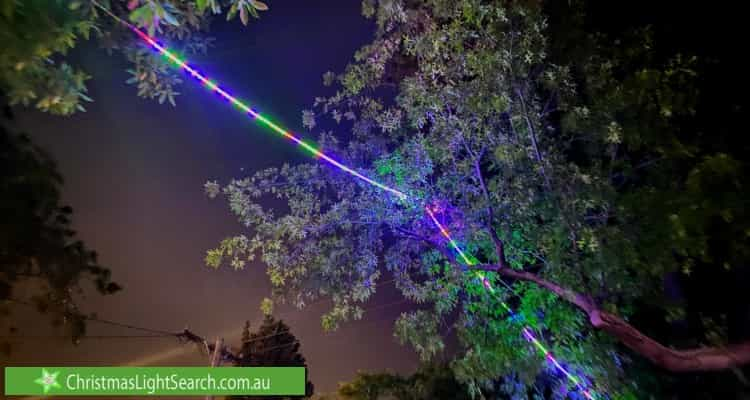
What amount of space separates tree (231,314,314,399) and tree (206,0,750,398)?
52.1 ft

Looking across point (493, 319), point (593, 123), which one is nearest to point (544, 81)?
point (593, 123)

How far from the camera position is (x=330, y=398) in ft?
51.6

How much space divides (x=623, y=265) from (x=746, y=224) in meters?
1.28

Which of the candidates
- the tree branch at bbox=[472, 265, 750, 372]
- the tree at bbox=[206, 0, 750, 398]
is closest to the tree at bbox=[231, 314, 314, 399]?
the tree at bbox=[206, 0, 750, 398]

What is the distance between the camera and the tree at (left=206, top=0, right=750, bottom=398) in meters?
5.37

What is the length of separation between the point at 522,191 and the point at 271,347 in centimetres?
1853

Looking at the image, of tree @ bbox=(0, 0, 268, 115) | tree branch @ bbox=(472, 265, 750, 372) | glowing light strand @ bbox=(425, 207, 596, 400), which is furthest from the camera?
glowing light strand @ bbox=(425, 207, 596, 400)

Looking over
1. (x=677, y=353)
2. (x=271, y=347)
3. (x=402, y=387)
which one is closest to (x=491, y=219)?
(x=677, y=353)

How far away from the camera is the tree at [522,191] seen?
5.37 metres

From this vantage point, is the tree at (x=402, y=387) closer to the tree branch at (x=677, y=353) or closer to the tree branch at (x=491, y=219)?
the tree branch at (x=491, y=219)

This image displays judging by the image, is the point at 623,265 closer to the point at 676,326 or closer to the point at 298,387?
the point at 676,326

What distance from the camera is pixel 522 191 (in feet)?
20.2

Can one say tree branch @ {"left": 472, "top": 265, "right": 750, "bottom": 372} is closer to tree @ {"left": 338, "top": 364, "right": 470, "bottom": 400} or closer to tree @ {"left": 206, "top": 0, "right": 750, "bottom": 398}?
tree @ {"left": 206, "top": 0, "right": 750, "bottom": 398}

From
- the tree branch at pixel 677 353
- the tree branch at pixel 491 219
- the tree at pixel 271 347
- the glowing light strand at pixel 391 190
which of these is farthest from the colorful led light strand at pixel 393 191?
the tree at pixel 271 347
